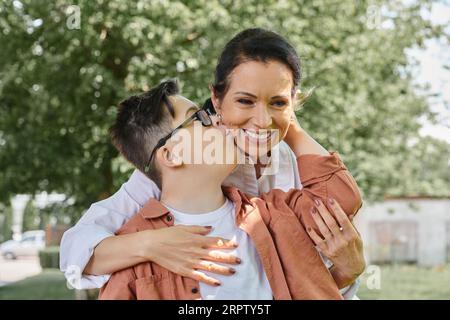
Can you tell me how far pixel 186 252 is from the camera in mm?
1633

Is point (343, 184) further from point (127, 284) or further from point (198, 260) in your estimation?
point (127, 284)

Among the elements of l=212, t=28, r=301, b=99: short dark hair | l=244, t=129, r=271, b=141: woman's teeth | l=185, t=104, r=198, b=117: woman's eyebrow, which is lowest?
l=244, t=129, r=271, b=141: woman's teeth

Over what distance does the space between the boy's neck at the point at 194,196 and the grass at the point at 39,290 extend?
8855 millimetres

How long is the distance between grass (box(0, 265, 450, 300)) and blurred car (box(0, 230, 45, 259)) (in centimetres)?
486

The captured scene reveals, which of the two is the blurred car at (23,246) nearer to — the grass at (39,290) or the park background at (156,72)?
the grass at (39,290)

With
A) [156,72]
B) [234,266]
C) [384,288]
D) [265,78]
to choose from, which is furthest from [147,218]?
[384,288]

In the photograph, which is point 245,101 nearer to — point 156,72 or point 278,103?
point 278,103

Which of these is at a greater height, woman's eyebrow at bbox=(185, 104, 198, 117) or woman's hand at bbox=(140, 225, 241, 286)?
woman's eyebrow at bbox=(185, 104, 198, 117)

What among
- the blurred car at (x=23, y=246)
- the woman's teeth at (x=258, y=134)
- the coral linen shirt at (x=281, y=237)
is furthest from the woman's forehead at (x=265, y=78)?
the blurred car at (x=23, y=246)

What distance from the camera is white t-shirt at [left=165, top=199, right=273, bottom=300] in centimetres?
166

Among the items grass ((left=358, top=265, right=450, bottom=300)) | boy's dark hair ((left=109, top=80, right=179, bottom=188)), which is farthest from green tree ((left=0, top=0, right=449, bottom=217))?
boy's dark hair ((left=109, top=80, right=179, bottom=188))

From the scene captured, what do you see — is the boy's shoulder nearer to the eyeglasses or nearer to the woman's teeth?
the eyeglasses

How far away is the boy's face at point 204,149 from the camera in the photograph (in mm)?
1721

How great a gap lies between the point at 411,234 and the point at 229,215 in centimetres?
2031
